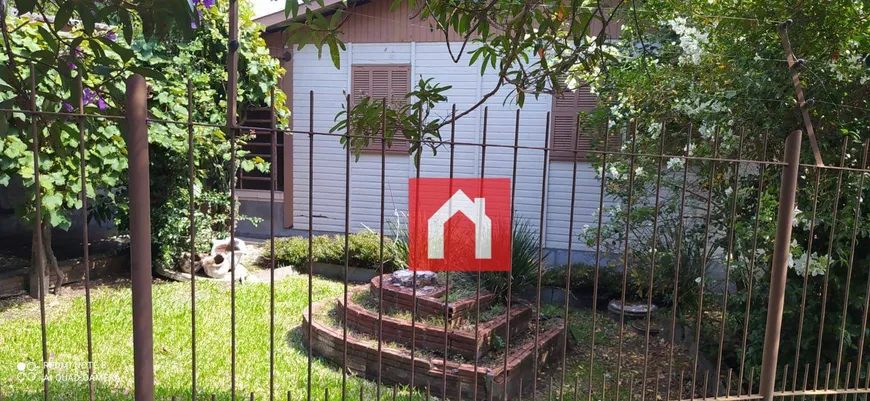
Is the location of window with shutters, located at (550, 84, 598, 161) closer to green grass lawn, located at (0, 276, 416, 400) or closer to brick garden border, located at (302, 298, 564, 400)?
brick garden border, located at (302, 298, 564, 400)

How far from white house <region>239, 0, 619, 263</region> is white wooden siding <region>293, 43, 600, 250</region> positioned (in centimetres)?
2

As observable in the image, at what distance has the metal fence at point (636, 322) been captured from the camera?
2.24m

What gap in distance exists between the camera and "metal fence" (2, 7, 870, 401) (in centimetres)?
224

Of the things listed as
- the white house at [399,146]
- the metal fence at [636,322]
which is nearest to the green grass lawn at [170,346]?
the metal fence at [636,322]

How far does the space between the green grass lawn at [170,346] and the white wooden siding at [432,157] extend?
114 inches

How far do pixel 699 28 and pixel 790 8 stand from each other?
3.12 ft

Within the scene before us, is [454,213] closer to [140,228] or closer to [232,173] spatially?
[232,173]

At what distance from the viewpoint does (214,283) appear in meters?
6.94

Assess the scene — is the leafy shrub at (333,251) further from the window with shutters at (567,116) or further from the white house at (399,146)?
the window with shutters at (567,116)

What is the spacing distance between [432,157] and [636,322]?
3.89 metres

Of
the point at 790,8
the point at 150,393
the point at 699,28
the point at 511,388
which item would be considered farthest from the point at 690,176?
the point at 150,393

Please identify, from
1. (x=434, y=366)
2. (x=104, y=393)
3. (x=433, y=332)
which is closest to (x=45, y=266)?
(x=104, y=393)

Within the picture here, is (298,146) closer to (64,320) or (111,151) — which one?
(111,151)

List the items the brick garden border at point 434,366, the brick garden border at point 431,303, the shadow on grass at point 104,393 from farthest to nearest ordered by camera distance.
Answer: the brick garden border at point 431,303 < the brick garden border at point 434,366 < the shadow on grass at point 104,393
